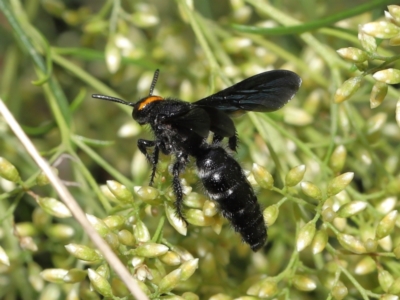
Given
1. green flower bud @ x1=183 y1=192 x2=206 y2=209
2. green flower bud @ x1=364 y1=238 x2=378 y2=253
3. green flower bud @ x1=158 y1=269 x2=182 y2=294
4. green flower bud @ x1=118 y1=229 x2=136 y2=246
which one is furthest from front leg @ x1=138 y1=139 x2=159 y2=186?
green flower bud @ x1=364 y1=238 x2=378 y2=253

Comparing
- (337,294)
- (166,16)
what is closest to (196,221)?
(337,294)

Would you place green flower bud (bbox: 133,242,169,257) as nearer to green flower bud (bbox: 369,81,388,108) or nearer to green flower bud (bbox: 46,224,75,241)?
green flower bud (bbox: 46,224,75,241)

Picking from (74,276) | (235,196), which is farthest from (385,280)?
(74,276)

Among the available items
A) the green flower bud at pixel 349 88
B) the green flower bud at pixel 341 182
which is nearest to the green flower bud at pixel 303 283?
the green flower bud at pixel 341 182

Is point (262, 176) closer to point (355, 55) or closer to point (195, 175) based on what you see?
point (195, 175)

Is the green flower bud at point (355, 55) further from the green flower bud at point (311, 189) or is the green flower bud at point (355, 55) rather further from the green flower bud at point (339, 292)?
the green flower bud at point (339, 292)

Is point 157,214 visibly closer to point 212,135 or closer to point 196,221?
point 196,221
